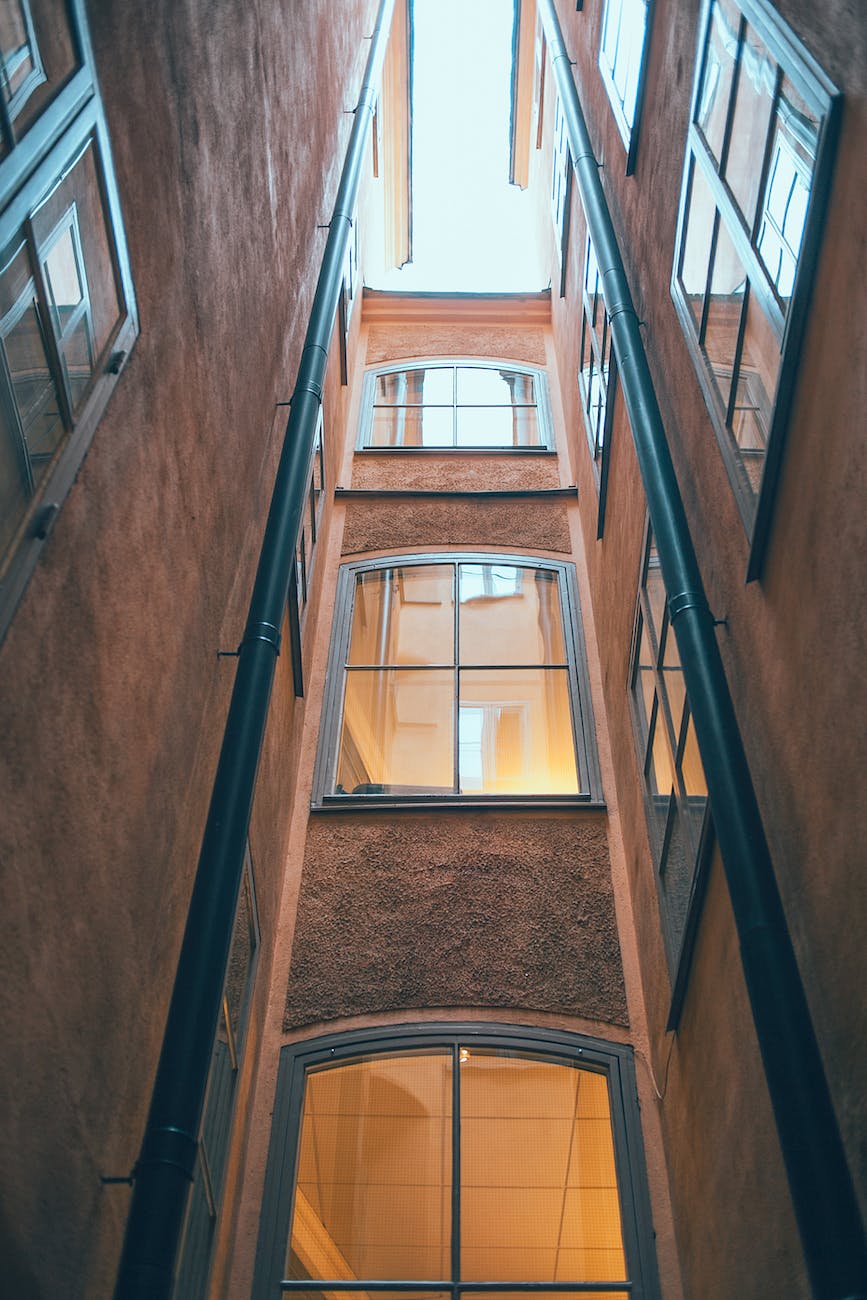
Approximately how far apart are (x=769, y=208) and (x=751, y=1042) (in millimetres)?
2666

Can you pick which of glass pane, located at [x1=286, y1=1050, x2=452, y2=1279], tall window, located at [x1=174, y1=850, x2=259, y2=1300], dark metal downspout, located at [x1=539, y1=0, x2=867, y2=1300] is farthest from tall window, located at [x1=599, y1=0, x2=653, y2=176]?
glass pane, located at [x1=286, y1=1050, x2=452, y2=1279]

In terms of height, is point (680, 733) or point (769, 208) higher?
point (769, 208)

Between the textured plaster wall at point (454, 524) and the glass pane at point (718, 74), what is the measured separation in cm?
378

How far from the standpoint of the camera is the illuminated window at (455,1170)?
14.3 ft

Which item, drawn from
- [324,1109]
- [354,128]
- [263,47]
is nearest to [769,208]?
[263,47]

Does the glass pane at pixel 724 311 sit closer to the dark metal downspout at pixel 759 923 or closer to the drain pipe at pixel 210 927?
the dark metal downspout at pixel 759 923

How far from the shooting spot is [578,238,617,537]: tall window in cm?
682

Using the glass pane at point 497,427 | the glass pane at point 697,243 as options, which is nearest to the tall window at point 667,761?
the glass pane at point 697,243

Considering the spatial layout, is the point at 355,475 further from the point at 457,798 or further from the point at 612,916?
the point at 612,916

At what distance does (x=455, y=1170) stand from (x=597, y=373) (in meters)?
5.14

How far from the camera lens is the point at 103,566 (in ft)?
9.89

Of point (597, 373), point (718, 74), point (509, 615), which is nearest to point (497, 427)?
point (597, 373)

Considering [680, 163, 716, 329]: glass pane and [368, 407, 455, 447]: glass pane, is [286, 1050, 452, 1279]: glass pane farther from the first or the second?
[368, 407, 455, 447]: glass pane

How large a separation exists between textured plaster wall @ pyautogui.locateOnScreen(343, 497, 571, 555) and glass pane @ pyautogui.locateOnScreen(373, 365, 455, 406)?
1885 millimetres
